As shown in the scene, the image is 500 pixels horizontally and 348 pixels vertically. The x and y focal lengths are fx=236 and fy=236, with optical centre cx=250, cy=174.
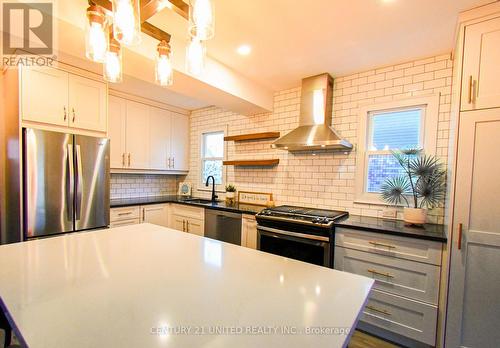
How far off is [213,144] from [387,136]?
2.64 meters

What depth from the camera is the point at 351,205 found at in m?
2.66

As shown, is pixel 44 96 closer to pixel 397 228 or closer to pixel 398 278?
pixel 397 228

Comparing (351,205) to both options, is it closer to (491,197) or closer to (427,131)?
(427,131)

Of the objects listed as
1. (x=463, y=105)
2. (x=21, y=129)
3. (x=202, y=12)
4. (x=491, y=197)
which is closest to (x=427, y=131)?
(x=463, y=105)

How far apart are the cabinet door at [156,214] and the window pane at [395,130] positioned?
9.79 ft

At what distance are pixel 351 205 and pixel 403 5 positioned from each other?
6.04 ft

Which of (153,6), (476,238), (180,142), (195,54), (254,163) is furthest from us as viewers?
(180,142)

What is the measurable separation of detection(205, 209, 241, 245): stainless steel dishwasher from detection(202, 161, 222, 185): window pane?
0.83 meters

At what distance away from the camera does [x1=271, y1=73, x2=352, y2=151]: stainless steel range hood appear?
2.57 meters

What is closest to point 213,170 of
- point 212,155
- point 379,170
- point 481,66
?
point 212,155

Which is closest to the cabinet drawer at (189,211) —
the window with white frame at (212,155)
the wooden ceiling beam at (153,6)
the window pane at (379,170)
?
the window with white frame at (212,155)

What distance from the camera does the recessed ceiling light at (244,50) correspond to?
7.04 feet

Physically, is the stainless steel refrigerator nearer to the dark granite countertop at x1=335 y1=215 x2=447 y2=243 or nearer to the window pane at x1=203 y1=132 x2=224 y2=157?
the window pane at x1=203 y1=132 x2=224 y2=157

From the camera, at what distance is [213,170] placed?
4.07m
